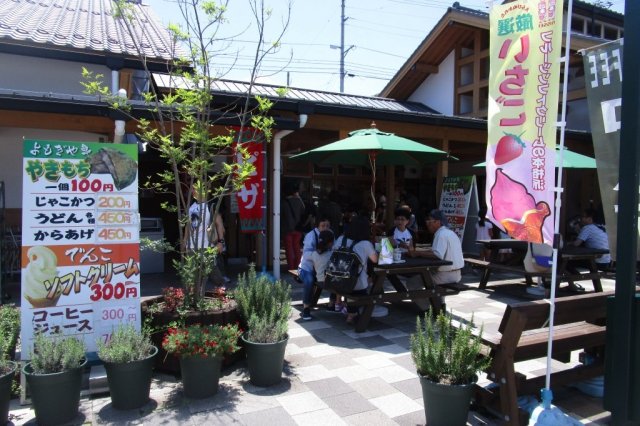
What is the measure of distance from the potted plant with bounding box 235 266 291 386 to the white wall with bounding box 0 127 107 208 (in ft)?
17.7

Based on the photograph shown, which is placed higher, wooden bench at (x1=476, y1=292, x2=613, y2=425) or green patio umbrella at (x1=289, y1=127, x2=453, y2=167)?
green patio umbrella at (x1=289, y1=127, x2=453, y2=167)

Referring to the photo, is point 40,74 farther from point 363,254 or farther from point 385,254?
point 385,254

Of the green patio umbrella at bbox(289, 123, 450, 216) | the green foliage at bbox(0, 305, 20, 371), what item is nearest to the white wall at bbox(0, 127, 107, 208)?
the green patio umbrella at bbox(289, 123, 450, 216)

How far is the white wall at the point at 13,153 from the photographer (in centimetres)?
788

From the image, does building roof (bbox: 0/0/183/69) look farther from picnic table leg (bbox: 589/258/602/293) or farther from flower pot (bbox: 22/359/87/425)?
picnic table leg (bbox: 589/258/602/293)

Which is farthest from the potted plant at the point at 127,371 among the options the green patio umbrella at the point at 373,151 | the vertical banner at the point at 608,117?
the vertical banner at the point at 608,117

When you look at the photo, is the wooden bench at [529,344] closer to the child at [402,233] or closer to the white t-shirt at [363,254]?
the white t-shirt at [363,254]

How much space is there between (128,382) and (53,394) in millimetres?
481

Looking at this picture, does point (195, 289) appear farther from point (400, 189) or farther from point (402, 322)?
point (400, 189)

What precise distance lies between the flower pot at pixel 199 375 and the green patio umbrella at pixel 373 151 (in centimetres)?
309

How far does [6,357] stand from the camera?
11.4 feet

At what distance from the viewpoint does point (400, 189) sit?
1323 centimetres

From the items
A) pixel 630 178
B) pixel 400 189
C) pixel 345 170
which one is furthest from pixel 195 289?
pixel 400 189

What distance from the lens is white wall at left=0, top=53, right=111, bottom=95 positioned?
8383 millimetres
